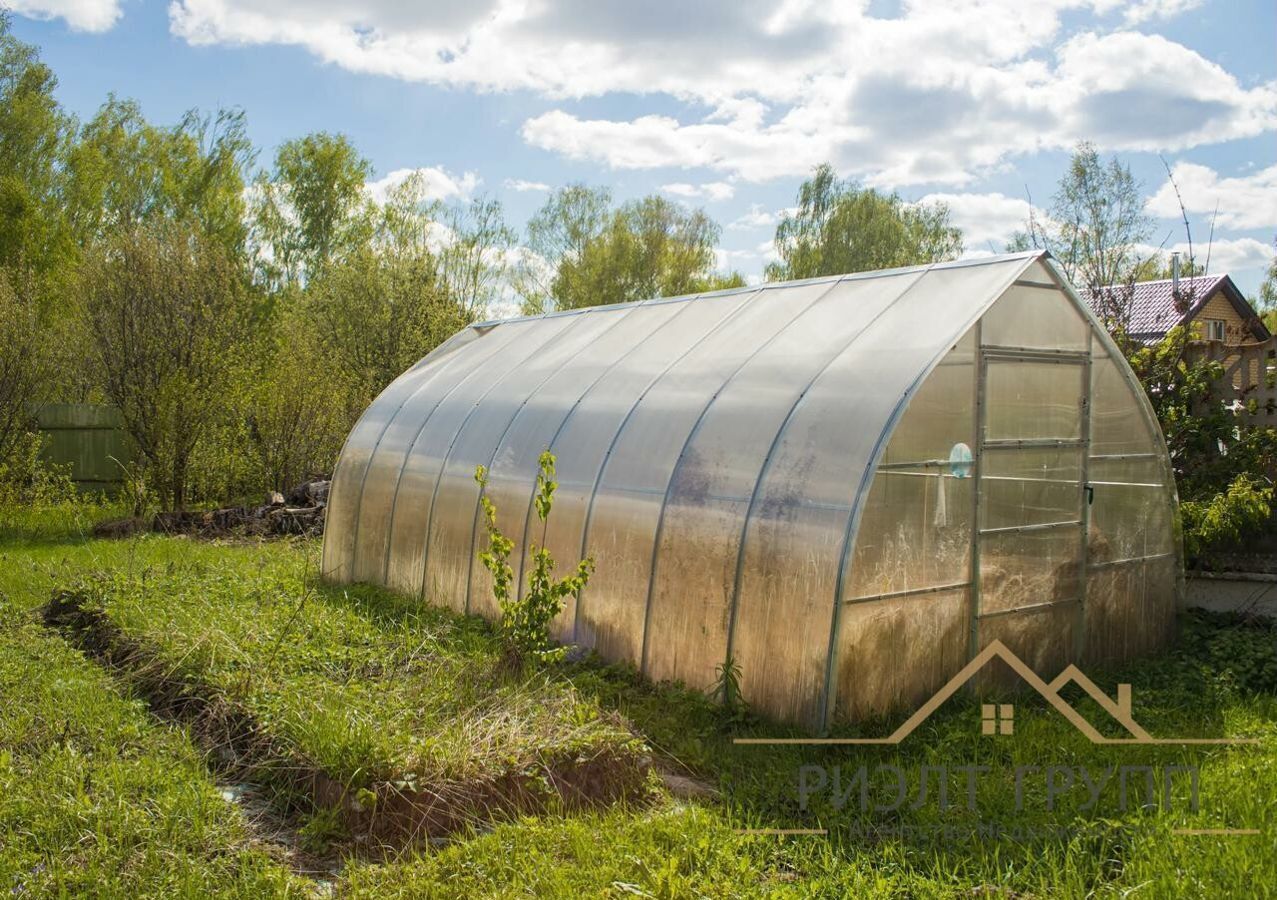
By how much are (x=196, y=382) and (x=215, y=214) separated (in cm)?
1798

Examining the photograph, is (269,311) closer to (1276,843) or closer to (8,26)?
(8,26)

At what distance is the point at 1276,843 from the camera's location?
464 centimetres

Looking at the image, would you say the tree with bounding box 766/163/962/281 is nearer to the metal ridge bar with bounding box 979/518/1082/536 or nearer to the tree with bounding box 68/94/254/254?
the tree with bounding box 68/94/254/254

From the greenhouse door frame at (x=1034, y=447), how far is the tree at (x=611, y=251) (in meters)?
25.6

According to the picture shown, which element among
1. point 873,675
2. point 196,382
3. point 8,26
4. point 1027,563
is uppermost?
point 8,26

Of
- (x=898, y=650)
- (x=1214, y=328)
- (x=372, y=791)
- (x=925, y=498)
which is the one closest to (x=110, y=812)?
(x=372, y=791)

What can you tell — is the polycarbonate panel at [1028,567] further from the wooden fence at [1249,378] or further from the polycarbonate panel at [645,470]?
the wooden fence at [1249,378]

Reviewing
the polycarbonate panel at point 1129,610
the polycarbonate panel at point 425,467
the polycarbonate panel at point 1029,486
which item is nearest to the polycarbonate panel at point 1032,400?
the polycarbonate panel at point 1029,486

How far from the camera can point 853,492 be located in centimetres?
636

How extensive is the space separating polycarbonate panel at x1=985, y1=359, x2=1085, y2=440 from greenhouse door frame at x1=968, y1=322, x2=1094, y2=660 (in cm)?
2

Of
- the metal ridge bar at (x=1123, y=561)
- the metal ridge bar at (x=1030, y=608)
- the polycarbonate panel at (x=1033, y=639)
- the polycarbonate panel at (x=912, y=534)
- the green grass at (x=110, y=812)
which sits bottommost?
the green grass at (x=110, y=812)

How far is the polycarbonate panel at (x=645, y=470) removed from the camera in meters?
7.59

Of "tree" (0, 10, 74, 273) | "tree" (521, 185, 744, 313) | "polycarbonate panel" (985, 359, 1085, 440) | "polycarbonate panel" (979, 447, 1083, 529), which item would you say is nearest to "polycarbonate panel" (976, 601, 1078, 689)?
"polycarbonate panel" (979, 447, 1083, 529)

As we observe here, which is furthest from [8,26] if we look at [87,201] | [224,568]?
[224,568]
